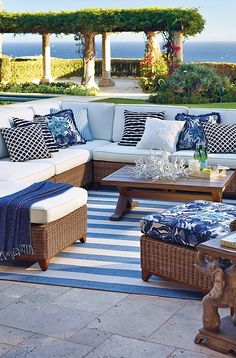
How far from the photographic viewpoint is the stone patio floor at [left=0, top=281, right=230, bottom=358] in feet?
12.9

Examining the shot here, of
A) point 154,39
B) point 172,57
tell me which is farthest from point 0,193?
point 154,39

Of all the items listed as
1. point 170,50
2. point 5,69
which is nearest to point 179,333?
point 170,50

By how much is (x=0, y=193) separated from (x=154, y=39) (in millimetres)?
16366

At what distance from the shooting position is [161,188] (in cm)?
662

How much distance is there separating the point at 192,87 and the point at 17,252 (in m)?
10.3

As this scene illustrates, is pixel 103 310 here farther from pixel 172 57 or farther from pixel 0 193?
pixel 172 57

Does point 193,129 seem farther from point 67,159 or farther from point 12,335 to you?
point 12,335

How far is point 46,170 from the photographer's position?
275 inches

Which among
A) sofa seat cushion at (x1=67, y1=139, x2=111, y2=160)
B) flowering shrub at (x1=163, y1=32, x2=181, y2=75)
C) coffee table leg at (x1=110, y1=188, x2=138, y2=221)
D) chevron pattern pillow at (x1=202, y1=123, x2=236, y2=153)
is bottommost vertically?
coffee table leg at (x1=110, y1=188, x2=138, y2=221)

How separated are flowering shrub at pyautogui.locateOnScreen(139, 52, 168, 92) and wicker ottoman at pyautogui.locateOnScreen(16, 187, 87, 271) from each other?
13511mm

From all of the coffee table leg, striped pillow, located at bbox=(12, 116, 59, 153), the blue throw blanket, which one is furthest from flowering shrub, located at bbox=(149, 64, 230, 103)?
the blue throw blanket

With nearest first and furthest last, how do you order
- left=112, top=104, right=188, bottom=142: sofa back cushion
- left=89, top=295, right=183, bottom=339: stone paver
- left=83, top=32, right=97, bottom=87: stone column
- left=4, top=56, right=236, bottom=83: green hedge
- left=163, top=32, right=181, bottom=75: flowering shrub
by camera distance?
left=89, top=295, right=183, bottom=339: stone paver < left=112, top=104, right=188, bottom=142: sofa back cushion < left=163, top=32, right=181, bottom=75: flowering shrub < left=83, top=32, right=97, bottom=87: stone column < left=4, top=56, right=236, bottom=83: green hedge

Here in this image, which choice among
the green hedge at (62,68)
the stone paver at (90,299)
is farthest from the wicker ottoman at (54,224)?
the green hedge at (62,68)

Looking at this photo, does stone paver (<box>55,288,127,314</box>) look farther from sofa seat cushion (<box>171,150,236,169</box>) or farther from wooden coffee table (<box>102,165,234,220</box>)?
sofa seat cushion (<box>171,150,236,169</box>)
